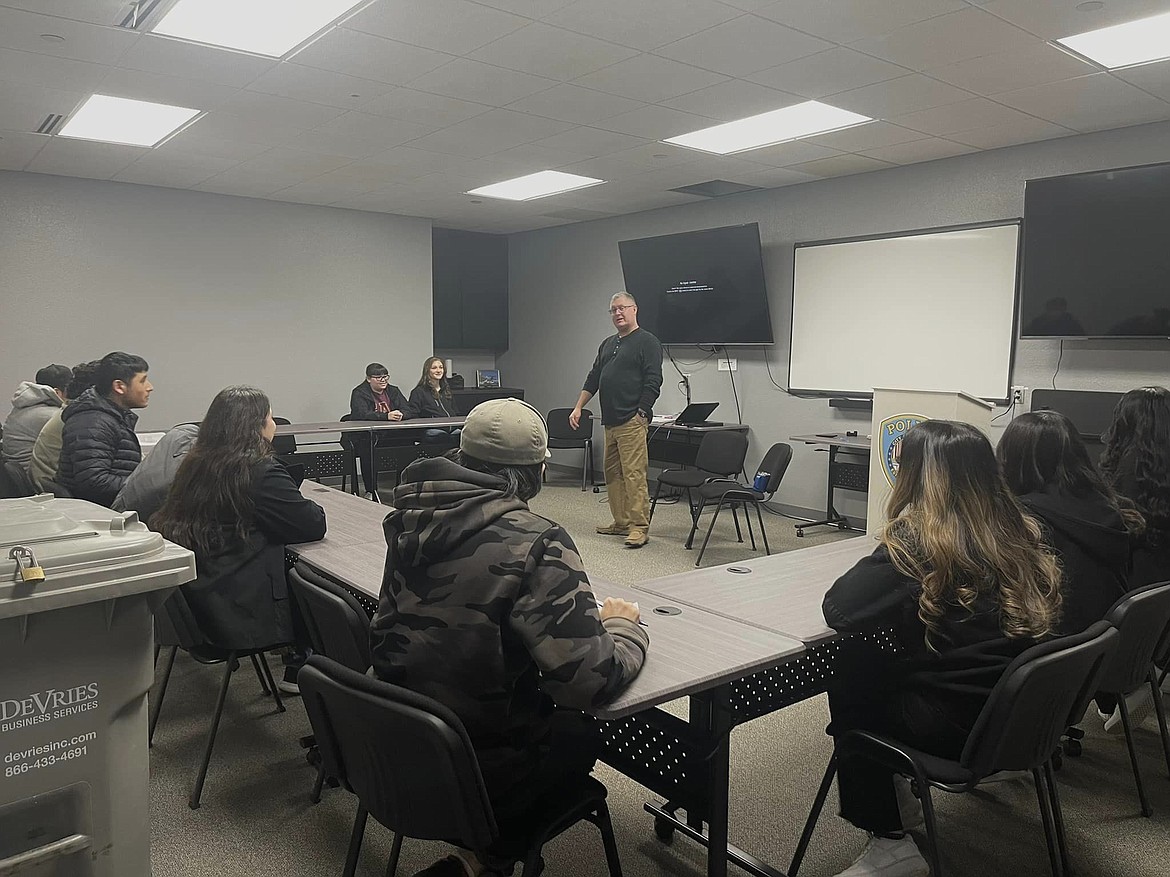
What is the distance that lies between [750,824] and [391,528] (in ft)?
4.73

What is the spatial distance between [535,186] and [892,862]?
19.3 feet

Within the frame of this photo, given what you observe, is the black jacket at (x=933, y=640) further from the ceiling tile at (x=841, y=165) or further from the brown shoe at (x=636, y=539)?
the ceiling tile at (x=841, y=165)

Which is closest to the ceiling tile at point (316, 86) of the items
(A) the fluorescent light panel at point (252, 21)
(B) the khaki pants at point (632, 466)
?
(A) the fluorescent light panel at point (252, 21)

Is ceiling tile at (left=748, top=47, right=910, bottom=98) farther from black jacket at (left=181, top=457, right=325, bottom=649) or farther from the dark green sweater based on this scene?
black jacket at (left=181, top=457, right=325, bottom=649)

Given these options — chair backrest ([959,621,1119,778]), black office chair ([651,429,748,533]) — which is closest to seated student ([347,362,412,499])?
black office chair ([651,429,748,533])

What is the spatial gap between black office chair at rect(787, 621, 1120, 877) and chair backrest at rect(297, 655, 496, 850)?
0.91 meters

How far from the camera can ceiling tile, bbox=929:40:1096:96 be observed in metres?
3.61

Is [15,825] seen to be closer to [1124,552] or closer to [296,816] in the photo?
[296,816]

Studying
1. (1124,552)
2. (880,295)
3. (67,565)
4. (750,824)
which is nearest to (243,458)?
(67,565)

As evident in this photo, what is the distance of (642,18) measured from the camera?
3.27 metres

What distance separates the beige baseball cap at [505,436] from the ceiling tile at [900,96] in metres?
3.31

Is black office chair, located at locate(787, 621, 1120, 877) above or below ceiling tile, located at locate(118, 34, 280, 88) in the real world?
below

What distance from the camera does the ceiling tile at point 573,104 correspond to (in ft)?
13.8

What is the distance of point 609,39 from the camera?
3494 millimetres
